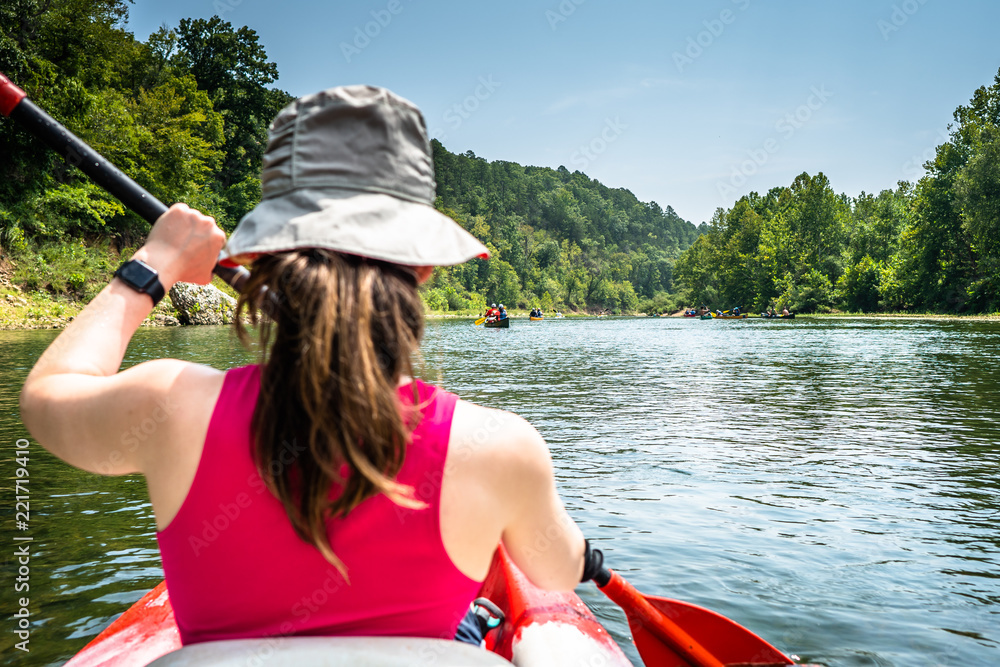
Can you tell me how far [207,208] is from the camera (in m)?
45.2

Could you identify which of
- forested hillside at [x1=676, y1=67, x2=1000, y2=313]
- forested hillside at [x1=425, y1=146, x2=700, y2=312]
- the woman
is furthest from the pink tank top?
forested hillside at [x1=425, y1=146, x2=700, y2=312]

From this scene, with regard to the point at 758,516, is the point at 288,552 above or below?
above

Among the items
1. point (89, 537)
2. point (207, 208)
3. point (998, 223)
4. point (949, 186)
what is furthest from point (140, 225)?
point (949, 186)

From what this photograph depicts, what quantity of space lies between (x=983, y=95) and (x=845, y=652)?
63940 millimetres

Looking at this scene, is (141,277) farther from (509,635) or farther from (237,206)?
(237,206)

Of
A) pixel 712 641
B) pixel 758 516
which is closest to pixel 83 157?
pixel 712 641

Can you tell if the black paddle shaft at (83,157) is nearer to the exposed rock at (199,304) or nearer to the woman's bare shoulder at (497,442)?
the woman's bare shoulder at (497,442)

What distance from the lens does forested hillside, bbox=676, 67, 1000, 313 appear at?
1981 inches

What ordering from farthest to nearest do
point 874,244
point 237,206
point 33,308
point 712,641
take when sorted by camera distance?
point 874,244 → point 237,206 → point 33,308 → point 712,641

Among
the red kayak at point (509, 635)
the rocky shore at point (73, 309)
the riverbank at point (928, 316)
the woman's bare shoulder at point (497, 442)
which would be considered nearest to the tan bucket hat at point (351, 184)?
the woman's bare shoulder at point (497, 442)

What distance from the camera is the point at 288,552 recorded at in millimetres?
1200

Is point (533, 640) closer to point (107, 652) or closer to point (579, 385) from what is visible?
point (107, 652)

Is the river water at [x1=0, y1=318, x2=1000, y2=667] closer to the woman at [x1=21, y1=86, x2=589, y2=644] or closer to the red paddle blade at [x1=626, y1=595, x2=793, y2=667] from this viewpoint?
the woman at [x1=21, y1=86, x2=589, y2=644]

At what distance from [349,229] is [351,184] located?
12 centimetres
